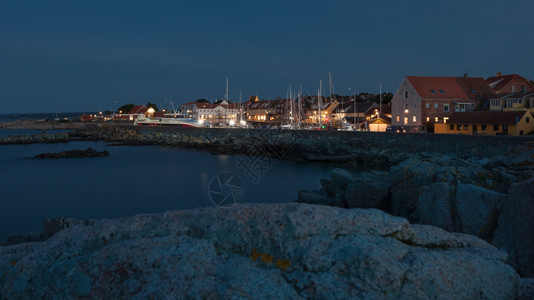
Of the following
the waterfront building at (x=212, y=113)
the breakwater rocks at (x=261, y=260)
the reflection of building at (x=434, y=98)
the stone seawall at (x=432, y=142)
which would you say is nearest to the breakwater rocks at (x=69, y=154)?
the stone seawall at (x=432, y=142)

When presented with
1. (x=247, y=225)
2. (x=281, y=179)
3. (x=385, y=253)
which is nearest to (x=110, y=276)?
(x=247, y=225)

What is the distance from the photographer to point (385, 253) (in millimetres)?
3170

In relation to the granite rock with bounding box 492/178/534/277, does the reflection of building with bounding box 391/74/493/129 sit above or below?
above

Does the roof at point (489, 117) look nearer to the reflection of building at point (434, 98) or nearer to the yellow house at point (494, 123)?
the yellow house at point (494, 123)

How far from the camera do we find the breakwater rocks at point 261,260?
2.99m

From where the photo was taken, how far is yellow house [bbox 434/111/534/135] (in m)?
39.1

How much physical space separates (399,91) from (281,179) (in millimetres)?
37712

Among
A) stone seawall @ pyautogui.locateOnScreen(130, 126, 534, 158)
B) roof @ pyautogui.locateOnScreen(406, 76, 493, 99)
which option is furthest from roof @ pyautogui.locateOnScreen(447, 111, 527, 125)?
roof @ pyautogui.locateOnScreen(406, 76, 493, 99)

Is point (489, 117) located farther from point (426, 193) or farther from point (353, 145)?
point (426, 193)

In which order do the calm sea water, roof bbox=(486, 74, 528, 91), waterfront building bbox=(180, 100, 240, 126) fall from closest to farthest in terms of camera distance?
the calm sea water
roof bbox=(486, 74, 528, 91)
waterfront building bbox=(180, 100, 240, 126)

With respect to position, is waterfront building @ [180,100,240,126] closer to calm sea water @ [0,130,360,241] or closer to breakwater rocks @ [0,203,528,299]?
calm sea water @ [0,130,360,241]

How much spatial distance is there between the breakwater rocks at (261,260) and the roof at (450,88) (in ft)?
195

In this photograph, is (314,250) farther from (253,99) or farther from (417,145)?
(253,99)

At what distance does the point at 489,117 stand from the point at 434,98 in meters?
17.8
